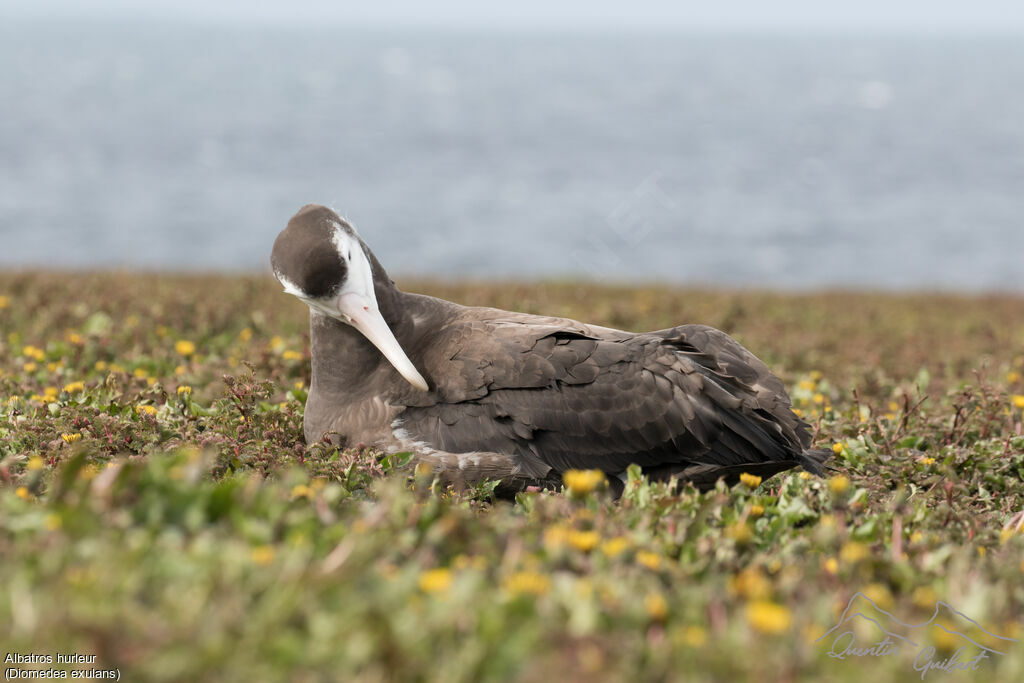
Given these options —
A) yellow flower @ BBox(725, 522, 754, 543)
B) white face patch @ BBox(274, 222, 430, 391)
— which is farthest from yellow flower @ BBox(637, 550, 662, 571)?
white face patch @ BBox(274, 222, 430, 391)

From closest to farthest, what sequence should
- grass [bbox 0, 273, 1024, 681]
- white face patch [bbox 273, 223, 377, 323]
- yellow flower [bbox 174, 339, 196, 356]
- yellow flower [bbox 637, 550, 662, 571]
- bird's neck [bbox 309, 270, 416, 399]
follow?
1. grass [bbox 0, 273, 1024, 681]
2. yellow flower [bbox 637, 550, 662, 571]
3. white face patch [bbox 273, 223, 377, 323]
4. bird's neck [bbox 309, 270, 416, 399]
5. yellow flower [bbox 174, 339, 196, 356]

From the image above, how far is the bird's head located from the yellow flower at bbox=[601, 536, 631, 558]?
7.66ft

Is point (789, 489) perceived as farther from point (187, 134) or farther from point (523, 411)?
point (187, 134)

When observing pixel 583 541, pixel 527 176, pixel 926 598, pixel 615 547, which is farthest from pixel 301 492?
pixel 527 176

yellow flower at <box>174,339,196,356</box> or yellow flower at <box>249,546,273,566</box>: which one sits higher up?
yellow flower at <box>174,339,196,356</box>

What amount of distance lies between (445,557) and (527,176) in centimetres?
6121

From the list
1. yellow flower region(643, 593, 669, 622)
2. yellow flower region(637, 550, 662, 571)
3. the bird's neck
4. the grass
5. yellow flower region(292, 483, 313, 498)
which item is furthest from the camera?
the bird's neck

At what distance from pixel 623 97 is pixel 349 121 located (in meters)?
40.0

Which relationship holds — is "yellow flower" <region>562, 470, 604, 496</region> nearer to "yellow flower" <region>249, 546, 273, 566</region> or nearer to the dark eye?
"yellow flower" <region>249, 546, 273, 566</region>

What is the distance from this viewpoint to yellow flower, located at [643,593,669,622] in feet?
9.64

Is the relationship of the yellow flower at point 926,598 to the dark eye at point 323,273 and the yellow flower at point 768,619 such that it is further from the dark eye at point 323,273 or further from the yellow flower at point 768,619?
the dark eye at point 323,273

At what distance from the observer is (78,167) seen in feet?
207

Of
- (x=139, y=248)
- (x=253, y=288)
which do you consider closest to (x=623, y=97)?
(x=139, y=248)

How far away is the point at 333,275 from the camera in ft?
18.7
